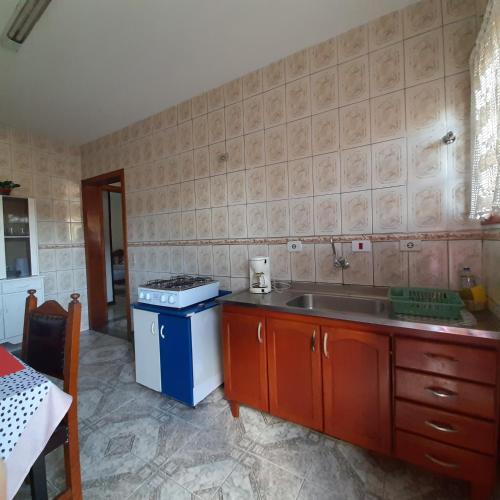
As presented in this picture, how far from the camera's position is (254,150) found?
83.0 inches

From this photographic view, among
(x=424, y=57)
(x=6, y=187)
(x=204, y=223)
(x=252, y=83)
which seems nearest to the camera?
(x=424, y=57)

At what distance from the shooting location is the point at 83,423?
5.64 ft

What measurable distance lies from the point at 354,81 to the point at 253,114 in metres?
0.78

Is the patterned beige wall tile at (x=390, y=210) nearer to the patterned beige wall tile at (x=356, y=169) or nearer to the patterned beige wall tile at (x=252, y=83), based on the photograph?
the patterned beige wall tile at (x=356, y=169)

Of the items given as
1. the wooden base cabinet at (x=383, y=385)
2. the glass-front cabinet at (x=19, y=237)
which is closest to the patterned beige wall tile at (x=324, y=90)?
the wooden base cabinet at (x=383, y=385)

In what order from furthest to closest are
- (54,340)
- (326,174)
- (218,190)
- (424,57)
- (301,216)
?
(218,190), (301,216), (326,174), (424,57), (54,340)

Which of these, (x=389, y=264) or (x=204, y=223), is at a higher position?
(x=204, y=223)

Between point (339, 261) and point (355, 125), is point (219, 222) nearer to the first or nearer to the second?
point (339, 261)

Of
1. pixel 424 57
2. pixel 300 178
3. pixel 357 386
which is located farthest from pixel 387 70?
pixel 357 386

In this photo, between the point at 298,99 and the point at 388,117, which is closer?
the point at 388,117

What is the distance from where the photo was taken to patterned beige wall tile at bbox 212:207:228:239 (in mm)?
2287

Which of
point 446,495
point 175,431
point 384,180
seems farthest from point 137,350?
point 384,180

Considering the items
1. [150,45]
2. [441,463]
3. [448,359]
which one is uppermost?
[150,45]

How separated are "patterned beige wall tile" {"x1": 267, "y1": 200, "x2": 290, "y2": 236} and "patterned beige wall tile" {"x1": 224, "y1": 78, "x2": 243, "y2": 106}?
964mm
